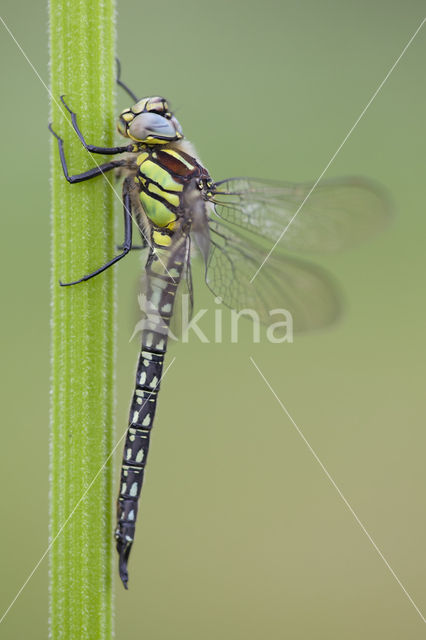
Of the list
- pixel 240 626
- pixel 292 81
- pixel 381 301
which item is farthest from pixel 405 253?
pixel 240 626

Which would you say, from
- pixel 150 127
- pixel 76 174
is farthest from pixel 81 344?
pixel 150 127

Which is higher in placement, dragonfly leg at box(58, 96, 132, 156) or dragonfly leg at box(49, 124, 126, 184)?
dragonfly leg at box(58, 96, 132, 156)

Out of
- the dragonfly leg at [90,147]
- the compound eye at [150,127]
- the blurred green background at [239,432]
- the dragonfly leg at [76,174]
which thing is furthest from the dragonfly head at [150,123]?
the blurred green background at [239,432]

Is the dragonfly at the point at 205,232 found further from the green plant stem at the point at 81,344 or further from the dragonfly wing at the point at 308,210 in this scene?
the green plant stem at the point at 81,344

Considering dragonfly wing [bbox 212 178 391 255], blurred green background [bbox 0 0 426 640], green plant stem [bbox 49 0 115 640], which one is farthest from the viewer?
blurred green background [bbox 0 0 426 640]

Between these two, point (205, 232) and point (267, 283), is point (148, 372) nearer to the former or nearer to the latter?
point (205, 232)

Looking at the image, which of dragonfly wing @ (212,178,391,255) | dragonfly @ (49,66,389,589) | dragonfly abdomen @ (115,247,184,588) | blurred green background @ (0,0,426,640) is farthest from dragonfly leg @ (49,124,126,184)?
blurred green background @ (0,0,426,640)

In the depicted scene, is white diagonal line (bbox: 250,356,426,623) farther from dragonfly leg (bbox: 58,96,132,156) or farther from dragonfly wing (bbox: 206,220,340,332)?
dragonfly leg (bbox: 58,96,132,156)
